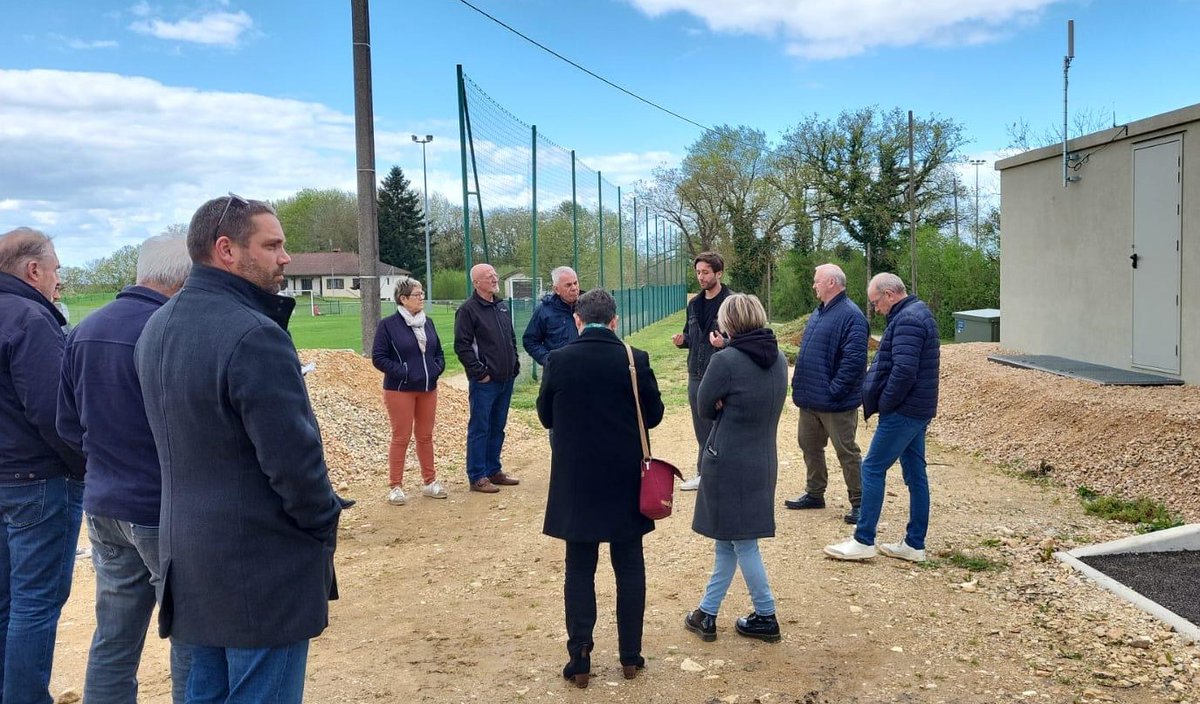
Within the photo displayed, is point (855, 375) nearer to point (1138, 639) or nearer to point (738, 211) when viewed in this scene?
point (1138, 639)

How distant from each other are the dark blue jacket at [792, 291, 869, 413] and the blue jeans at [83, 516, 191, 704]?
181 inches

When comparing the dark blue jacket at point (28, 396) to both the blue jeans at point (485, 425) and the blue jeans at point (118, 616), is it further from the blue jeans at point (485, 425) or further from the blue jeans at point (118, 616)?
the blue jeans at point (485, 425)

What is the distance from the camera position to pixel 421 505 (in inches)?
297

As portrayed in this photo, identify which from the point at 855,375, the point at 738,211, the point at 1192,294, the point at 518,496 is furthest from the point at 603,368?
the point at 738,211

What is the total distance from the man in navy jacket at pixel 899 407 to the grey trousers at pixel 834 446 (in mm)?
666

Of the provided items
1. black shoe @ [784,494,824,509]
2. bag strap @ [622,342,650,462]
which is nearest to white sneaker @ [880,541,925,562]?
black shoe @ [784,494,824,509]

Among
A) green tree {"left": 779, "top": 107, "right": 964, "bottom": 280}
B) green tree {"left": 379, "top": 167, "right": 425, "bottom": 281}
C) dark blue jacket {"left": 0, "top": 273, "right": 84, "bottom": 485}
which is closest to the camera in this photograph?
dark blue jacket {"left": 0, "top": 273, "right": 84, "bottom": 485}

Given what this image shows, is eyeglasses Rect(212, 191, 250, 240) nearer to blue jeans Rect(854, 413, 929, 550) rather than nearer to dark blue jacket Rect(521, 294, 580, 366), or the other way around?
blue jeans Rect(854, 413, 929, 550)

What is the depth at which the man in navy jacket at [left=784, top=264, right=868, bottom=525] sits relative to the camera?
21.0ft

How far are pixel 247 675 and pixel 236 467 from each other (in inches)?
22.5

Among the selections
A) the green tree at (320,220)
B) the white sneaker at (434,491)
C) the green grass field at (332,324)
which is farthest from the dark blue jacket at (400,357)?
the green tree at (320,220)

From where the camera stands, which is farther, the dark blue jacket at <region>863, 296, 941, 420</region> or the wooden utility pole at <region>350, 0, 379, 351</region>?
the wooden utility pole at <region>350, 0, 379, 351</region>

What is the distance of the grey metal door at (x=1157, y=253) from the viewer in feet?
32.1

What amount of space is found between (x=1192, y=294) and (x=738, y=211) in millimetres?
32928
